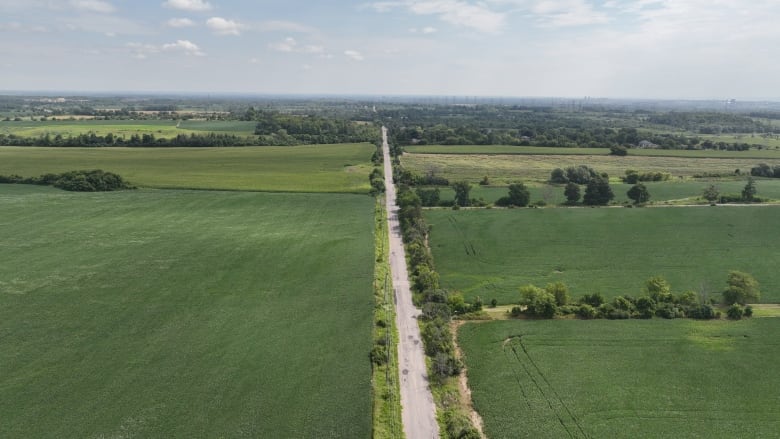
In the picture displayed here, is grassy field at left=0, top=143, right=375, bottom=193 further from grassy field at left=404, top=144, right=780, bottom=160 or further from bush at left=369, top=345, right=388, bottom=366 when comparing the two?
bush at left=369, top=345, right=388, bottom=366

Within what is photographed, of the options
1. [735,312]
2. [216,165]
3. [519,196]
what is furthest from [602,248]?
[216,165]

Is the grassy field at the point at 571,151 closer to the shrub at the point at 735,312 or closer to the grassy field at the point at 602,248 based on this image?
the grassy field at the point at 602,248

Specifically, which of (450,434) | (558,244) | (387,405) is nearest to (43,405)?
(387,405)

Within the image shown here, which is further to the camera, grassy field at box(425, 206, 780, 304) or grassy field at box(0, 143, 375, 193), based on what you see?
grassy field at box(0, 143, 375, 193)

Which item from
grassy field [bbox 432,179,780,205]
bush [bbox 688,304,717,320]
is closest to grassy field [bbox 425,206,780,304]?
bush [bbox 688,304,717,320]

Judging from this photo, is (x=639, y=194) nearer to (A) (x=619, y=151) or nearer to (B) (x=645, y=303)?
(B) (x=645, y=303)
